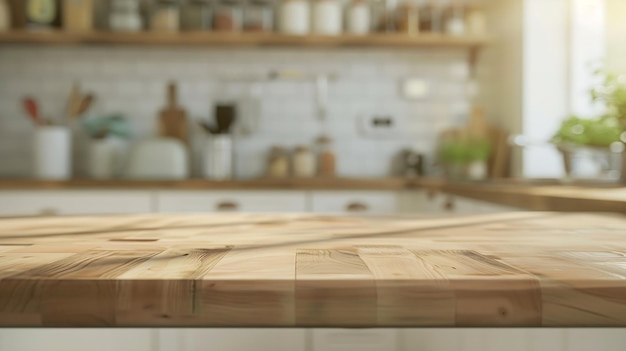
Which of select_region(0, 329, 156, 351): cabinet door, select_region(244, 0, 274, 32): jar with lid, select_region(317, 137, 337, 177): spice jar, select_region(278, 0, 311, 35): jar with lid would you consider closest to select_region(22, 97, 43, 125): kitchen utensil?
select_region(244, 0, 274, 32): jar with lid

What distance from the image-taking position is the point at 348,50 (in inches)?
146

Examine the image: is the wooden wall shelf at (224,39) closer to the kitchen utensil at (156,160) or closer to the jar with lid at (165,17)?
the jar with lid at (165,17)

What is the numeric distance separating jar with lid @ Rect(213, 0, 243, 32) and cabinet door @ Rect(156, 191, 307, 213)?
3.14 feet

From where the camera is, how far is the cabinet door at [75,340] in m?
0.94

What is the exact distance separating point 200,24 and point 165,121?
0.56 metres

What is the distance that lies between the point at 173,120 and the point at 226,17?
24.7 inches

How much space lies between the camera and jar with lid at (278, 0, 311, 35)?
3488 mm

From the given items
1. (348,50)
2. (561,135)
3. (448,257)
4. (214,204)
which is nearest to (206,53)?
(348,50)

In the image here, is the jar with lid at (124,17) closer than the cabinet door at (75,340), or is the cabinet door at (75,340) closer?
the cabinet door at (75,340)

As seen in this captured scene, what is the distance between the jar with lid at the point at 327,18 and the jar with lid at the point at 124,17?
3.12 feet

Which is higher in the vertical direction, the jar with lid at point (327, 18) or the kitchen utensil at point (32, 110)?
the jar with lid at point (327, 18)

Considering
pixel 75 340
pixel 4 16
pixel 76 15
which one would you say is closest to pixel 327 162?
pixel 76 15

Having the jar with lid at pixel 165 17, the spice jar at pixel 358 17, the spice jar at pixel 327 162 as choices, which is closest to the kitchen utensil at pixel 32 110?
the jar with lid at pixel 165 17

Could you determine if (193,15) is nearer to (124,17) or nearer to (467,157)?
(124,17)
